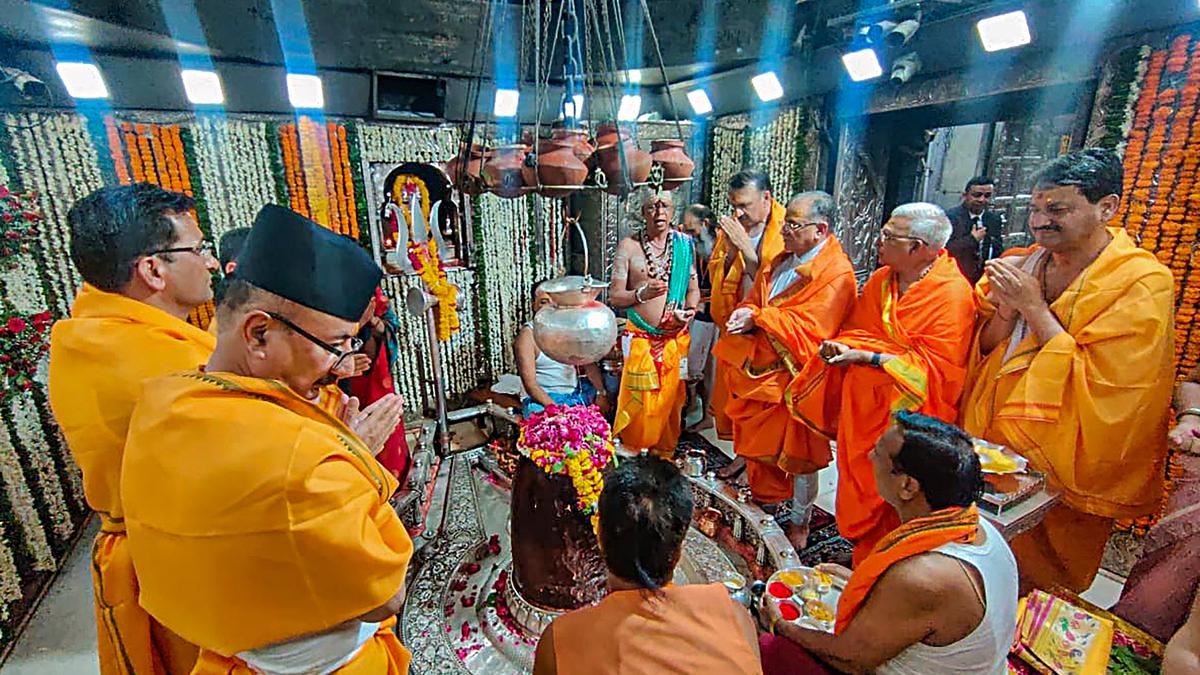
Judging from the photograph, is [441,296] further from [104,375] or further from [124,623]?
[124,623]

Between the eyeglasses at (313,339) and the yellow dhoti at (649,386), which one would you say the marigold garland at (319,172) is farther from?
the eyeglasses at (313,339)

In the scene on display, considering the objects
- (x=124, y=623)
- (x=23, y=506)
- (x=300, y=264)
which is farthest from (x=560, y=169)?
(x=23, y=506)

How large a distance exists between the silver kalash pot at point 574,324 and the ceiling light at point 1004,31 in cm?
374

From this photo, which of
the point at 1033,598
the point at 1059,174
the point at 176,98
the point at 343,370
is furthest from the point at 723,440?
the point at 176,98

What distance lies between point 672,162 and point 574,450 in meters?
1.34

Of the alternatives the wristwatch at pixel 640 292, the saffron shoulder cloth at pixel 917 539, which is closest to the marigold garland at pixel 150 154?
the wristwatch at pixel 640 292

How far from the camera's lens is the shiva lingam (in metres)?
2.25

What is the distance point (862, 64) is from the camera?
4.90 m

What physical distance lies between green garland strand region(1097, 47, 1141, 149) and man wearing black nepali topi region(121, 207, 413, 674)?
4.50 meters

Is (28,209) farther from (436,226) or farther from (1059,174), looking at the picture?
(1059,174)

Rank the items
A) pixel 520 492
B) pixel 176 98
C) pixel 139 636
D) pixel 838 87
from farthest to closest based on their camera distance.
Result: 1. pixel 838 87
2. pixel 176 98
3. pixel 520 492
4. pixel 139 636

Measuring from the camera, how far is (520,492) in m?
2.72

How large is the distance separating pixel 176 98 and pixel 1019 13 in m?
6.31

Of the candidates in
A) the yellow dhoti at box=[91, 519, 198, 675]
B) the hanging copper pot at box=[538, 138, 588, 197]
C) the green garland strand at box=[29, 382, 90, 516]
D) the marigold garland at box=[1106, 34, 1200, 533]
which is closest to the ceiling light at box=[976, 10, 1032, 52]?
the marigold garland at box=[1106, 34, 1200, 533]
